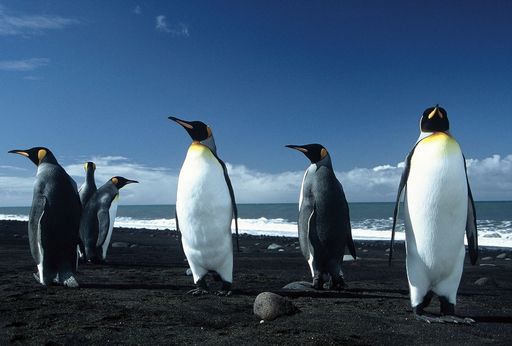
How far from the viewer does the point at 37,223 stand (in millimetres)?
4684

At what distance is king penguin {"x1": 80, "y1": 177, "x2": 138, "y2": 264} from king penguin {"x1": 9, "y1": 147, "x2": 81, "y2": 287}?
236cm

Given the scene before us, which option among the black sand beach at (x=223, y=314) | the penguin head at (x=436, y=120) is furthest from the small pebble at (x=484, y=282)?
the penguin head at (x=436, y=120)

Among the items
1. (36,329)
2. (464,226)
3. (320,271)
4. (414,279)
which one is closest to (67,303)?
(36,329)

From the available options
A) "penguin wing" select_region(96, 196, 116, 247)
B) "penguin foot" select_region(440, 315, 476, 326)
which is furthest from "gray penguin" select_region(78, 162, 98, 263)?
"penguin foot" select_region(440, 315, 476, 326)

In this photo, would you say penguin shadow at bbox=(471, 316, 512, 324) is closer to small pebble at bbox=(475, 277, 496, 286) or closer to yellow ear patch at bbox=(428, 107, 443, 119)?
yellow ear patch at bbox=(428, 107, 443, 119)

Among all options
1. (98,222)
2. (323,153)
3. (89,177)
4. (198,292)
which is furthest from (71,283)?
(89,177)

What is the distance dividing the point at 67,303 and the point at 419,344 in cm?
309

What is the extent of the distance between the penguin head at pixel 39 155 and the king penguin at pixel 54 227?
1.10 feet

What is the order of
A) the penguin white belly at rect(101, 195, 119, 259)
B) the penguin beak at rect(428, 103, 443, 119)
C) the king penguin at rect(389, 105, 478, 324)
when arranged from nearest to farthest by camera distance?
the king penguin at rect(389, 105, 478, 324) < the penguin beak at rect(428, 103, 443, 119) < the penguin white belly at rect(101, 195, 119, 259)

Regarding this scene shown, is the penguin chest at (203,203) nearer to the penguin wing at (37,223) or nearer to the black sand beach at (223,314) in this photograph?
the black sand beach at (223,314)

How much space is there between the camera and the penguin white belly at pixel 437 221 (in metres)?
3.22

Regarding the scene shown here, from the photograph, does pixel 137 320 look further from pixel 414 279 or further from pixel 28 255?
pixel 28 255

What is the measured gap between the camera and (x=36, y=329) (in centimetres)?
280

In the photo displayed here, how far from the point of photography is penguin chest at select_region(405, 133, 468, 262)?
322 centimetres
